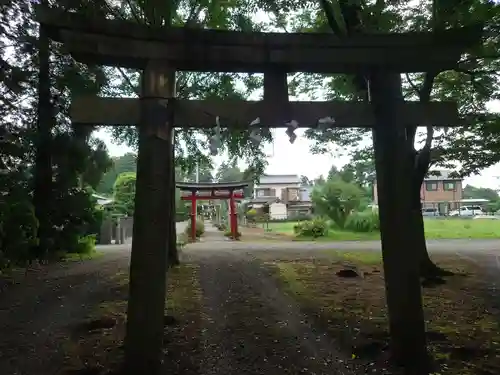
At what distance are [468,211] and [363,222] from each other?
96.9ft

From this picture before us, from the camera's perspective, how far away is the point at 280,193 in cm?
4894

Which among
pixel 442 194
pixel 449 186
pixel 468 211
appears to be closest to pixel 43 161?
pixel 442 194

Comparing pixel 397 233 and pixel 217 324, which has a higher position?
pixel 397 233

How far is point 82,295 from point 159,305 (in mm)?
4161

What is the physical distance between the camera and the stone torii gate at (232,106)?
11.7 feet

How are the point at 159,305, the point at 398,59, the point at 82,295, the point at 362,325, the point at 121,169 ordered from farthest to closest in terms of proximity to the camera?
the point at 121,169 < the point at 82,295 < the point at 362,325 < the point at 398,59 < the point at 159,305

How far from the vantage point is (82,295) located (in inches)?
279

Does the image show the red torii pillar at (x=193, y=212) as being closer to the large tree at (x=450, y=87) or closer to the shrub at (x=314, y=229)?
the shrub at (x=314, y=229)

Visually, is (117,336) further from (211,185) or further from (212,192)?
(212,192)

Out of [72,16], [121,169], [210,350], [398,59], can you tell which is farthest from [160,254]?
[121,169]

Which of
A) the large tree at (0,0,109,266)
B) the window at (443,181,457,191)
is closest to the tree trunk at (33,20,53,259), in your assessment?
the large tree at (0,0,109,266)

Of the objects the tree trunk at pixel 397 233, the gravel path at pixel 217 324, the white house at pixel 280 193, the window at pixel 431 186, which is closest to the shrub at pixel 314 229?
the gravel path at pixel 217 324

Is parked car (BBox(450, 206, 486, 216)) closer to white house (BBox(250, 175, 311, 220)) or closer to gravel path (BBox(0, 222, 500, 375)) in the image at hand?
white house (BBox(250, 175, 311, 220))

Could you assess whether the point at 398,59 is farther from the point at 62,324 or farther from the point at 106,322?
the point at 62,324
